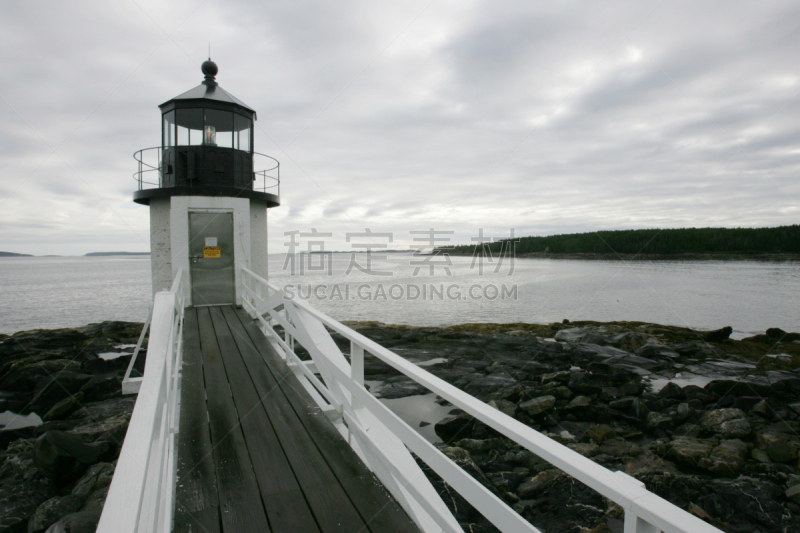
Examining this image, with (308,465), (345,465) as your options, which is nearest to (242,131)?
(308,465)

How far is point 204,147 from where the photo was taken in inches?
352

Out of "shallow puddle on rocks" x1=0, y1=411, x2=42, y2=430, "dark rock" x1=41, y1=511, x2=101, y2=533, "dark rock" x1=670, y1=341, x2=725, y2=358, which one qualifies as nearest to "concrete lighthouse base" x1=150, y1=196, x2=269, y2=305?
"shallow puddle on rocks" x1=0, y1=411, x2=42, y2=430

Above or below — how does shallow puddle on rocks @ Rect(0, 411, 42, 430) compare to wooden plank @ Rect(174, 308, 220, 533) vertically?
below

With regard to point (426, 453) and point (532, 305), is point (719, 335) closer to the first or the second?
point (532, 305)

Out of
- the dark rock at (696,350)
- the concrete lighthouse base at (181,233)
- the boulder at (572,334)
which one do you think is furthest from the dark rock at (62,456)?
the dark rock at (696,350)

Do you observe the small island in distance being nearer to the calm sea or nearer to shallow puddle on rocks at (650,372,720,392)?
the calm sea

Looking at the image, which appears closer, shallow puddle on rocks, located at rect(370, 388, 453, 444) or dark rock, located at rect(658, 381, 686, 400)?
shallow puddle on rocks, located at rect(370, 388, 453, 444)

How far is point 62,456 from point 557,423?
684 cm

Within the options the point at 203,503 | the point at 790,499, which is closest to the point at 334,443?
the point at 203,503

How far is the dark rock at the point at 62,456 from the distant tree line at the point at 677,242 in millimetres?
65296

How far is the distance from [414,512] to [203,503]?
132cm

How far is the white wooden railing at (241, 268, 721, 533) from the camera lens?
3.63 ft

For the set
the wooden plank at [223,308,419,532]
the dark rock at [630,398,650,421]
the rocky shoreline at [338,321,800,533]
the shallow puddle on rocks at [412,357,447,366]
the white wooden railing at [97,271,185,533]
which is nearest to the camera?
the white wooden railing at [97,271,185,533]

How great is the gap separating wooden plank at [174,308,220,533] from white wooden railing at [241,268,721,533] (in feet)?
3.27
